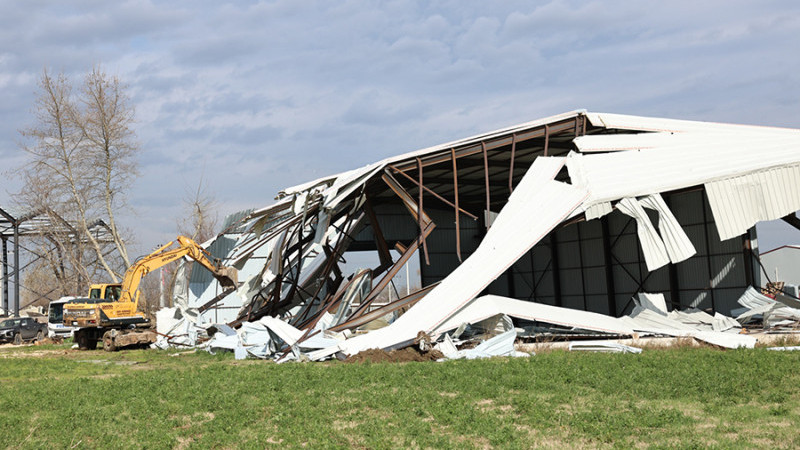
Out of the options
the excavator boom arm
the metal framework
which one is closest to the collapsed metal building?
the excavator boom arm

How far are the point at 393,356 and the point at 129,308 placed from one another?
15.7m

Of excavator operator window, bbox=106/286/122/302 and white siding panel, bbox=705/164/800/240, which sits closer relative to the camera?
white siding panel, bbox=705/164/800/240

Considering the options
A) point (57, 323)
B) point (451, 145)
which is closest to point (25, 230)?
point (57, 323)

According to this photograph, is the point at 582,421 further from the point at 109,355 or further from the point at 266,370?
the point at 109,355

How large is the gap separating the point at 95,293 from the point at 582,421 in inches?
1105

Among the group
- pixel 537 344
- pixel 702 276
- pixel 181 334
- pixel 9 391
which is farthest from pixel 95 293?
pixel 702 276

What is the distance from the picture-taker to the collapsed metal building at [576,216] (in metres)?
20.2

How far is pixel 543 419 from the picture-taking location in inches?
407

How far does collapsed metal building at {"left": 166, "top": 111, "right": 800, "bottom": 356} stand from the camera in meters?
20.2

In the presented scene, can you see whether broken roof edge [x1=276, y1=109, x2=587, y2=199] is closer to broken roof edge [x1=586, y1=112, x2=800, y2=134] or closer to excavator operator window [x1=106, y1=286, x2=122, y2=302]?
broken roof edge [x1=586, y1=112, x2=800, y2=134]

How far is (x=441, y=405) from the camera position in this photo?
1130 centimetres

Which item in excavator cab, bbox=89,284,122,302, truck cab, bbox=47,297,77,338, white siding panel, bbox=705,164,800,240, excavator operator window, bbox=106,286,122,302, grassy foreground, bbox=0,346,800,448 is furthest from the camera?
truck cab, bbox=47,297,77,338

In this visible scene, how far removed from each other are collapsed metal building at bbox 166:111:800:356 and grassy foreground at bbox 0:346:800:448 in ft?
12.4

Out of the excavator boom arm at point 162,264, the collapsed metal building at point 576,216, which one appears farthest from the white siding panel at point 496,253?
the excavator boom arm at point 162,264
